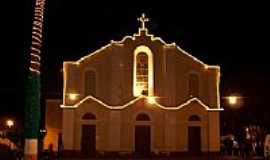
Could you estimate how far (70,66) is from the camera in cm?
4284

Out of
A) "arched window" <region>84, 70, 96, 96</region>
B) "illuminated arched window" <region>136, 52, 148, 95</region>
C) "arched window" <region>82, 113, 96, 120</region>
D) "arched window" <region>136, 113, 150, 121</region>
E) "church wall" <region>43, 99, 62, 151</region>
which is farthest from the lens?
"church wall" <region>43, 99, 62, 151</region>

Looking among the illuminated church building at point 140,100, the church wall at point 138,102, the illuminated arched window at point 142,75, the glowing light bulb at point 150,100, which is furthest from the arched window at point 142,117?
the illuminated arched window at point 142,75

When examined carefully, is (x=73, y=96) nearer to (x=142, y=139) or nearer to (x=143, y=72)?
(x=143, y=72)

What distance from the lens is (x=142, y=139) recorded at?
42.2 meters

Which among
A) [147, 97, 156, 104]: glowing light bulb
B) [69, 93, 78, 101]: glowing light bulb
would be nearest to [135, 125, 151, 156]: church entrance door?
[147, 97, 156, 104]: glowing light bulb

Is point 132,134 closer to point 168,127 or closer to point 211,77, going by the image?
point 168,127

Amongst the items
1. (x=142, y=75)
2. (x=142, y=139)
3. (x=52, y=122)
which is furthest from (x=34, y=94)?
(x=52, y=122)

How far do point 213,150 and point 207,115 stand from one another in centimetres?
276

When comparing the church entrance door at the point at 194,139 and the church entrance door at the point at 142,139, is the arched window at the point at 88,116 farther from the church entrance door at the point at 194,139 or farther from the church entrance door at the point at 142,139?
the church entrance door at the point at 194,139

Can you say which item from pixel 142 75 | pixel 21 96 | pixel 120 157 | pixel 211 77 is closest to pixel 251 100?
pixel 211 77

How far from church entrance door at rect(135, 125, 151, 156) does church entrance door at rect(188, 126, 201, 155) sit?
10.6ft

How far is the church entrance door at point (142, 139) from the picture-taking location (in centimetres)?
4228

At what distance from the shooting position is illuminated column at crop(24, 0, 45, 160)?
18203 mm

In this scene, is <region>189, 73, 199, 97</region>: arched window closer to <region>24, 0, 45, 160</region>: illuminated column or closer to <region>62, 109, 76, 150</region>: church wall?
<region>62, 109, 76, 150</region>: church wall
